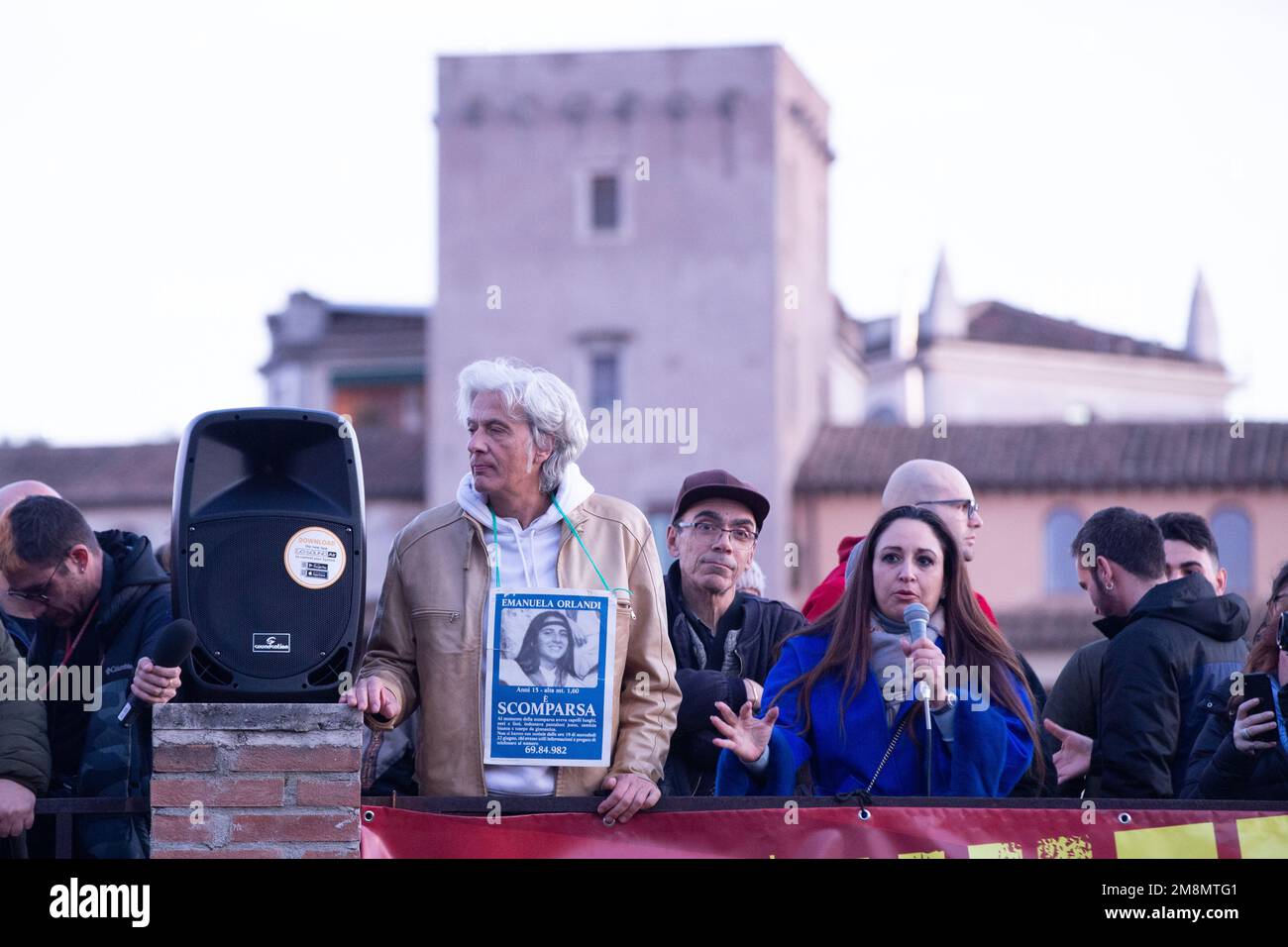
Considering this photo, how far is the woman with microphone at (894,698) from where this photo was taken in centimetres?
631

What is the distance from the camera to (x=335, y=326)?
167 feet

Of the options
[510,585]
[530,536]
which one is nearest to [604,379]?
[530,536]

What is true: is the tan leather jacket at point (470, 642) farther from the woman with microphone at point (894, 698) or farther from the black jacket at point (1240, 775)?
the black jacket at point (1240, 775)

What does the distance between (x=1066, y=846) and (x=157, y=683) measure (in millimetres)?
2643

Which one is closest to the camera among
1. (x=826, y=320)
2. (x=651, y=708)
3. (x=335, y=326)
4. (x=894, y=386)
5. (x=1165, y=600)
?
(x=651, y=708)

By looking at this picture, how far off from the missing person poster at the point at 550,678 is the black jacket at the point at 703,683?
50cm

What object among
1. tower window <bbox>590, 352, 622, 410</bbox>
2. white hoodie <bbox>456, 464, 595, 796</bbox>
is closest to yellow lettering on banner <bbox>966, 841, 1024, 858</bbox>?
white hoodie <bbox>456, 464, 595, 796</bbox>

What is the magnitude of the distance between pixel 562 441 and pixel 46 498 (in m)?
1.85

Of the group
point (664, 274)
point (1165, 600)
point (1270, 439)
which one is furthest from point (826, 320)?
point (1165, 600)

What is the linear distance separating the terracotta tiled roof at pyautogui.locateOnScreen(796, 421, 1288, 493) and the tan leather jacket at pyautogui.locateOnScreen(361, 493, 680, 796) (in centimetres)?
3366

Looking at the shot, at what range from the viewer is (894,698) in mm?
6445

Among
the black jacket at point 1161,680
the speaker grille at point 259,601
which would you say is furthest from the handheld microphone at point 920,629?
the speaker grille at point 259,601

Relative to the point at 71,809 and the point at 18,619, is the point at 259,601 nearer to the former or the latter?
the point at 71,809
